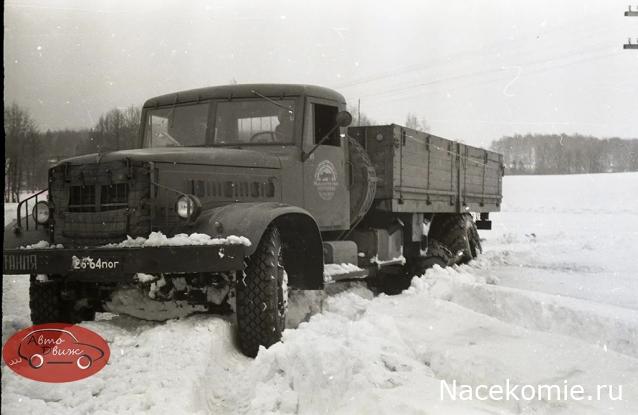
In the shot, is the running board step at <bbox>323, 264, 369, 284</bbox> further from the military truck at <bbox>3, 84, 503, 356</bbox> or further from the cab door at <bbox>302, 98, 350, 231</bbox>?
the cab door at <bbox>302, 98, 350, 231</bbox>

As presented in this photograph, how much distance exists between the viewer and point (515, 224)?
2456cm

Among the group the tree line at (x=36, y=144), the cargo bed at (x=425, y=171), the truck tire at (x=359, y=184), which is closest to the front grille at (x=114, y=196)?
the tree line at (x=36, y=144)

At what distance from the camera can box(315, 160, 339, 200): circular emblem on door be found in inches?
254

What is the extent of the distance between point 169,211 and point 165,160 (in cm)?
41

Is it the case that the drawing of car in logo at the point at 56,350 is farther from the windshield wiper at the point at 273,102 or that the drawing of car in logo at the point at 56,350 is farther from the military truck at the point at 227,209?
the windshield wiper at the point at 273,102

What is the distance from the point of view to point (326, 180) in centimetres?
661

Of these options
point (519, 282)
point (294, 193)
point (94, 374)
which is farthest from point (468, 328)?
point (519, 282)

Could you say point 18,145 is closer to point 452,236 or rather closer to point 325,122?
point 325,122

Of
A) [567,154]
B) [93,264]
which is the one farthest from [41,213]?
[567,154]

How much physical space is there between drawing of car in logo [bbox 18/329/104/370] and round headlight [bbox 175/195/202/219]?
117 cm

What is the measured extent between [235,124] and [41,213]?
77.0 inches

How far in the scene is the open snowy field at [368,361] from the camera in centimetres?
343

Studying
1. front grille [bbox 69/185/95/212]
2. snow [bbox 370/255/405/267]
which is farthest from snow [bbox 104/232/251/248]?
snow [bbox 370/255/405/267]

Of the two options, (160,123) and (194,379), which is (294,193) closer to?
(160,123)
